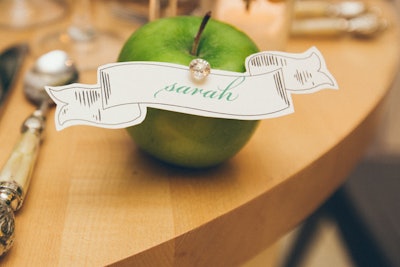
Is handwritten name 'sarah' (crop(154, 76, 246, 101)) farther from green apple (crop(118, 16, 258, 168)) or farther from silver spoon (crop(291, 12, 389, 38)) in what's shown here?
silver spoon (crop(291, 12, 389, 38))

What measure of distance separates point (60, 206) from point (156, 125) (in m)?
0.08

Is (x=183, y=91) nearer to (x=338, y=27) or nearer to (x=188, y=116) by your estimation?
(x=188, y=116)

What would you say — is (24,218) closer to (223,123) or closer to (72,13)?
(223,123)

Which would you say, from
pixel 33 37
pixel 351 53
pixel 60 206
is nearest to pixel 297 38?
pixel 351 53

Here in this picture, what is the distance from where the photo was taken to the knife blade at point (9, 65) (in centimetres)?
52

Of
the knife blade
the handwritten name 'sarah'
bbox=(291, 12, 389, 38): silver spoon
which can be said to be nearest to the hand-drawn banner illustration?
the handwritten name 'sarah'

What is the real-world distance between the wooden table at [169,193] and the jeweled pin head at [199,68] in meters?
0.09

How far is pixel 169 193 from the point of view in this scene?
411 millimetres

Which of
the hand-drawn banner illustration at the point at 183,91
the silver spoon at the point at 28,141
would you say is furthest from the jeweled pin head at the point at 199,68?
the silver spoon at the point at 28,141

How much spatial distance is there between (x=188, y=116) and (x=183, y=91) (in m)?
0.02

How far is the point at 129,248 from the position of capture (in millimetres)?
354

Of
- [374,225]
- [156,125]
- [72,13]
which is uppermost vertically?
[156,125]

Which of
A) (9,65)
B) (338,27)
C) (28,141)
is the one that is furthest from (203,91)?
(338,27)

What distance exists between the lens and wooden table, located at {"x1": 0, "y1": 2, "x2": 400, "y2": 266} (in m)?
0.36
